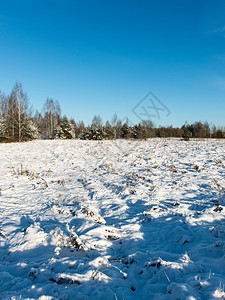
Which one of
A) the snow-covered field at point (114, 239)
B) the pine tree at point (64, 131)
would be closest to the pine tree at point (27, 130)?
the pine tree at point (64, 131)

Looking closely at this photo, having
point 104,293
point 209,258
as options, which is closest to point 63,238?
point 104,293

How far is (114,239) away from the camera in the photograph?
3.81 meters

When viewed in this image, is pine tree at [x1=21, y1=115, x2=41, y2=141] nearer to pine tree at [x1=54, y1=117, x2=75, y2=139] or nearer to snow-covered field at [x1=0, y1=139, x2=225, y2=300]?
pine tree at [x1=54, y1=117, x2=75, y2=139]

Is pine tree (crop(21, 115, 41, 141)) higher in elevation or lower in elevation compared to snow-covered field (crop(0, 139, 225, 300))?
higher

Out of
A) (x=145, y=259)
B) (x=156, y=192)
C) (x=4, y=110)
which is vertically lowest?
(x=145, y=259)

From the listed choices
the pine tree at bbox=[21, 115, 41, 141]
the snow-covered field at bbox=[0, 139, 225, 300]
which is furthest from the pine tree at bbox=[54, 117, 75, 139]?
the snow-covered field at bbox=[0, 139, 225, 300]

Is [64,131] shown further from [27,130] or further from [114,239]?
Result: [114,239]

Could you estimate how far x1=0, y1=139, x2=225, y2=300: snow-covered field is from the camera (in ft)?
7.85

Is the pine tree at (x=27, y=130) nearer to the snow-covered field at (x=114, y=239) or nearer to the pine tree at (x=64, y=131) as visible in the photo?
the pine tree at (x=64, y=131)

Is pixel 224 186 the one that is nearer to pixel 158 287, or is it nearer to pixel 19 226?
pixel 158 287

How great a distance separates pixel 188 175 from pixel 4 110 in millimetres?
43546

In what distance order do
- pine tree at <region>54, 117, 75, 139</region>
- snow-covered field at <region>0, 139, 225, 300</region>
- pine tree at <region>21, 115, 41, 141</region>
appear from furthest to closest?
pine tree at <region>54, 117, 75, 139</region> < pine tree at <region>21, 115, 41, 141</region> < snow-covered field at <region>0, 139, 225, 300</region>

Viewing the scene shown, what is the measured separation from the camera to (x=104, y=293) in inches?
90.8

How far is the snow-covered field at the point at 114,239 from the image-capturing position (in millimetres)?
2393
